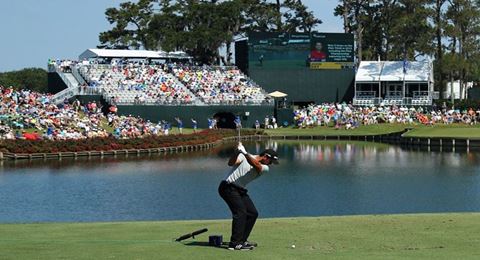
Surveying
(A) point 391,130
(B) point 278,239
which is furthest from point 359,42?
(B) point 278,239

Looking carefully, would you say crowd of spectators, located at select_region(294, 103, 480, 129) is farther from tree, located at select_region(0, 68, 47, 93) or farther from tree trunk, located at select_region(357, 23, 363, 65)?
tree, located at select_region(0, 68, 47, 93)

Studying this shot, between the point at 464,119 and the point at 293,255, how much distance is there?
69.9m

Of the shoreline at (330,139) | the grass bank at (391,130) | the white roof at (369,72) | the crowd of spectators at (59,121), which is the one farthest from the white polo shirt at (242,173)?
the white roof at (369,72)

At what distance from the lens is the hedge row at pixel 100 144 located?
54.6 meters

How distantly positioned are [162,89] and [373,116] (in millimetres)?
20220

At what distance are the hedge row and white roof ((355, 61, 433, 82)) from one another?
27243 millimetres

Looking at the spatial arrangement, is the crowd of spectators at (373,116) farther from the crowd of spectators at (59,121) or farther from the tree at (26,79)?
the tree at (26,79)

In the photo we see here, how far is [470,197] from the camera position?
33.5m

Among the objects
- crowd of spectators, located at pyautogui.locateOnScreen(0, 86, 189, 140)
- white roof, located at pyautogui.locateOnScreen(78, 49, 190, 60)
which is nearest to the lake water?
crowd of spectators, located at pyautogui.locateOnScreen(0, 86, 189, 140)

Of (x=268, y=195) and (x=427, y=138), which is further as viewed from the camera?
(x=427, y=138)

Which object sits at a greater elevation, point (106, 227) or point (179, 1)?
point (179, 1)

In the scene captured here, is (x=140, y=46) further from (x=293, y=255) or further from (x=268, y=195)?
(x=293, y=255)

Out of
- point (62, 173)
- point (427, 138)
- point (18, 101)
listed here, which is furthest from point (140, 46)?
point (62, 173)

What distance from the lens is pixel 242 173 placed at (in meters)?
14.5
